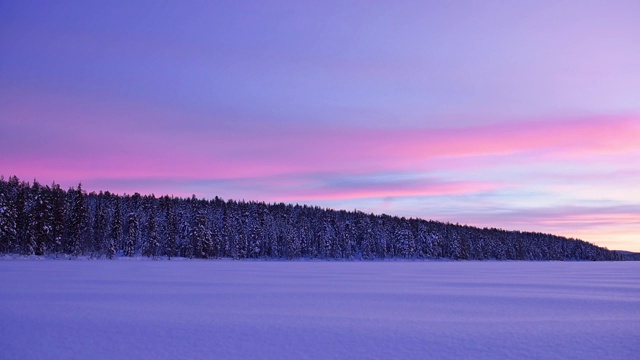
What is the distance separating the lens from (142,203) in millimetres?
130000

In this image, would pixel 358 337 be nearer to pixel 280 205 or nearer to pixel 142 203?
pixel 142 203

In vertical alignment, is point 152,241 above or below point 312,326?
above

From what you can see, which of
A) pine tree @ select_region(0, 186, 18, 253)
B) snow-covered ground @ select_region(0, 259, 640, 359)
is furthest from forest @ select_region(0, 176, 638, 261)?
snow-covered ground @ select_region(0, 259, 640, 359)

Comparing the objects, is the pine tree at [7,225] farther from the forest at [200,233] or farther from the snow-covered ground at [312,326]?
the snow-covered ground at [312,326]

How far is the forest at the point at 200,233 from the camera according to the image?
242 feet

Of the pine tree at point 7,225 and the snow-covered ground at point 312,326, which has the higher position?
the pine tree at point 7,225

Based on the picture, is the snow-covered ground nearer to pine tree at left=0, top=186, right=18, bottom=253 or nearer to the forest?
pine tree at left=0, top=186, right=18, bottom=253

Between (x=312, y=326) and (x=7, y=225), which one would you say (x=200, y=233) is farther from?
(x=312, y=326)

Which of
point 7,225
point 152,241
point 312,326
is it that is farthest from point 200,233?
point 312,326

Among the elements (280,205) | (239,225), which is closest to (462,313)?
(239,225)

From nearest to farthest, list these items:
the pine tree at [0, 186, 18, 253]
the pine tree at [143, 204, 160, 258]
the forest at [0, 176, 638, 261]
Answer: the pine tree at [0, 186, 18, 253] → the forest at [0, 176, 638, 261] → the pine tree at [143, 204, 160, 258]

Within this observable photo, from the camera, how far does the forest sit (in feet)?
242

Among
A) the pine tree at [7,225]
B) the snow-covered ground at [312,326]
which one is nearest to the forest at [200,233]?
the pine tree at [7,225]

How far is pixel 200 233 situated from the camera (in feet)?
309
